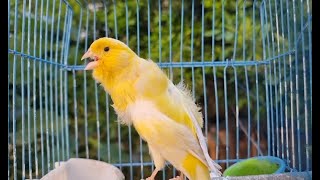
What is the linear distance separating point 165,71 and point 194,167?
40cm

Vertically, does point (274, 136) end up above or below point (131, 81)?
below

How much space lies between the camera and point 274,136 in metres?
1.20

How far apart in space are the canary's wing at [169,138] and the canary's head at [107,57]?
0.23ft

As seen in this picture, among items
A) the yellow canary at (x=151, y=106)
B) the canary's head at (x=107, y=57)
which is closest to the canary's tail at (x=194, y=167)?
the yellow canary at (x=151, y=106)

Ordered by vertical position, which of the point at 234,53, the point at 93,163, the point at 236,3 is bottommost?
the point at 93,163

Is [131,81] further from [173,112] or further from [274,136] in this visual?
[274,136]

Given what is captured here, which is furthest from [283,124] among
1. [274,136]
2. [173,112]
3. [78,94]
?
[78,94]

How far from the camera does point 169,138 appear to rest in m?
0.83

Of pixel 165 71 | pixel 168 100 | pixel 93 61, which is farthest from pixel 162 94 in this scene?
pixel 165 71

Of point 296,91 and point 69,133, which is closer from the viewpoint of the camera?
point 296,91

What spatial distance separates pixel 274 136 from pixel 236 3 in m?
0.32

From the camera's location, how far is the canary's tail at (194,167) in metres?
0.86

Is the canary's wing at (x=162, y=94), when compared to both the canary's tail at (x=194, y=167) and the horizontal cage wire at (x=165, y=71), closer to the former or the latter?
the canary's tail at (x=194, y=167)

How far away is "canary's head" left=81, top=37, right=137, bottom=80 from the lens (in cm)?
85
